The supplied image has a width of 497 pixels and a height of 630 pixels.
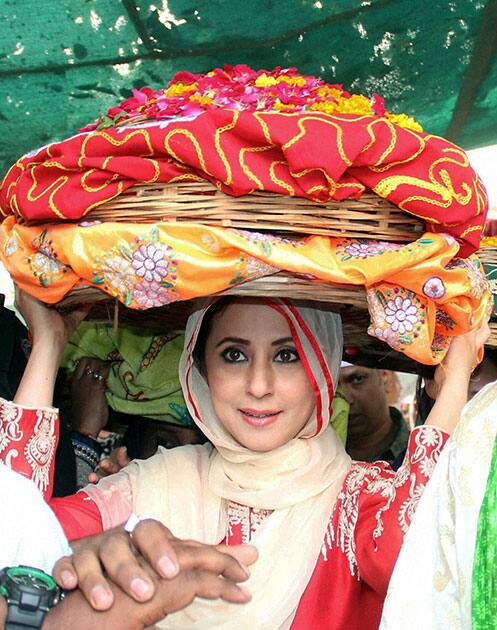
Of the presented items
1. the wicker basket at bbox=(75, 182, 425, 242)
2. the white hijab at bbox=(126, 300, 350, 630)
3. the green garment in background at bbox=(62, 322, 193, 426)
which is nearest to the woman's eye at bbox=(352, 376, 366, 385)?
the green garment in background at bbox=(62, 322, 193, 426)

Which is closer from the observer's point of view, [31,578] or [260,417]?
[31,578]

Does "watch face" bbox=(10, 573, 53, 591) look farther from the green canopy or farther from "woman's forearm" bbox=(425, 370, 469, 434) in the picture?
the green canopy

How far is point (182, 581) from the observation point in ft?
4.24

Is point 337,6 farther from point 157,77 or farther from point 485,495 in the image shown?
point 485,495

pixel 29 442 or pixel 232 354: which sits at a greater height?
pixel 232 354

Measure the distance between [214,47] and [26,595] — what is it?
1.78 meters

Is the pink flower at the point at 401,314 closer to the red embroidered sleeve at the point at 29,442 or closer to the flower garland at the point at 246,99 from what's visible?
the flower garland at the point at 246,99

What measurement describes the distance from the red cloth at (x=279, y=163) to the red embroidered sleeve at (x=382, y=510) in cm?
44

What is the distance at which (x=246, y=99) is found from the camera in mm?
1788

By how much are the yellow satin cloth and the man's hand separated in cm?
51

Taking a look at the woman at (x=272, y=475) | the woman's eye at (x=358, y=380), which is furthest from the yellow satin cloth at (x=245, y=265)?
the woman's eye at (x=358, y=380)

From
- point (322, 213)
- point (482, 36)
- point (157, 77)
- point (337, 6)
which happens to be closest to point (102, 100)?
point (157, 77)

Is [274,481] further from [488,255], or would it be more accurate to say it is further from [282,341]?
[488,255]

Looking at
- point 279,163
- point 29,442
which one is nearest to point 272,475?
point 29,442
